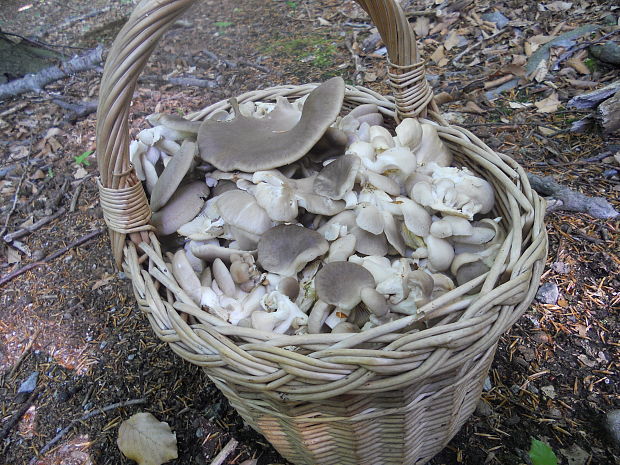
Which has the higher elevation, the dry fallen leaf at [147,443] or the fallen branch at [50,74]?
the fallen branch at [50,74]

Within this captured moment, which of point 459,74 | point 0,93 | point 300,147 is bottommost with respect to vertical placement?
point 459,74

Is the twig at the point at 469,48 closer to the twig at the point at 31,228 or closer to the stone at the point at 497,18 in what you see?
the stone at the point at 497,18

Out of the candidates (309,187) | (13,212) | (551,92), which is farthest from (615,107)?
(13,212)

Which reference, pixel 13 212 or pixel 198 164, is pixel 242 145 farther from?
pixel 13 212

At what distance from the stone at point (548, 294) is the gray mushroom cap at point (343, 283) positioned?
1.19 meters

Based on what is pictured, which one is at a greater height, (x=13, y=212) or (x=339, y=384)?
(x=339, y=384)

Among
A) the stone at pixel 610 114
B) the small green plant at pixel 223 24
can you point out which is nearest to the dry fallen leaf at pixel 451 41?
the stone at pixel 610 114

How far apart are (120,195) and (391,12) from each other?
1.11m

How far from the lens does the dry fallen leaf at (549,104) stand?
2953 mm

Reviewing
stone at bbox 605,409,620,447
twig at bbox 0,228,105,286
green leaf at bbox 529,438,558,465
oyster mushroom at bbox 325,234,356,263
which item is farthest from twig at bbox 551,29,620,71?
twig at bbox 0,228,105,286

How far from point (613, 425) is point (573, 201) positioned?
1.17m

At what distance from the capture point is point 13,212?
3.18m

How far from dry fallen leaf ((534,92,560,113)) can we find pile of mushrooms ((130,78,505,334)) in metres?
1.55

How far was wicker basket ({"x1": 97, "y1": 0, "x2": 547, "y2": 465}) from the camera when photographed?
3.64 feet
